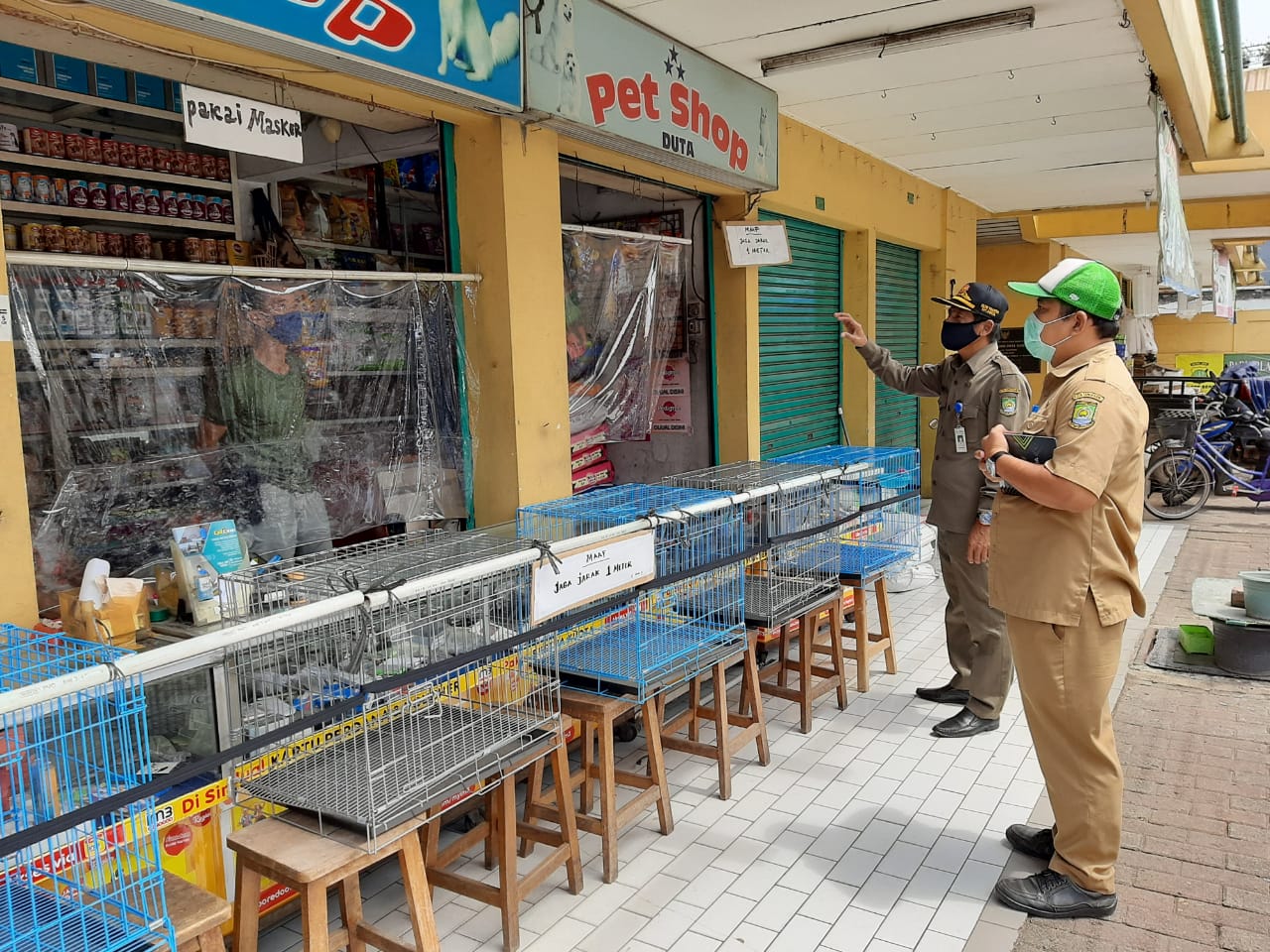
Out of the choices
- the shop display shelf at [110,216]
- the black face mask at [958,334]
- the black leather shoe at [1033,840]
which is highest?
the shop display shelf at [110,216]

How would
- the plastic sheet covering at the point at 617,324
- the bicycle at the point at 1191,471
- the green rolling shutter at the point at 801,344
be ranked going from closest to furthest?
1. the plastic sheet covering at the point at 617,324
2. the green rolling shutter at the point at 801,344
3. the bicycle at the point at 1191,471

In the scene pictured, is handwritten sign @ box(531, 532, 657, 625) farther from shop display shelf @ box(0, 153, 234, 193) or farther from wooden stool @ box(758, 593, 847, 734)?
shop display shelf @ box(0, 153, 234, 193)

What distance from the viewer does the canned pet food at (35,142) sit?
3.76m

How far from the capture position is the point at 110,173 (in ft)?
13.1

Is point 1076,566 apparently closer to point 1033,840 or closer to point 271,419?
point 1033,840

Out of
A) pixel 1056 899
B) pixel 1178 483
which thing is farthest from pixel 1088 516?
pixel 1178 483

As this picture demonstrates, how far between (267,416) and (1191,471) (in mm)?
9420

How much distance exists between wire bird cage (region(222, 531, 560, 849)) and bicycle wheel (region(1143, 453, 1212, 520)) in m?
8.76

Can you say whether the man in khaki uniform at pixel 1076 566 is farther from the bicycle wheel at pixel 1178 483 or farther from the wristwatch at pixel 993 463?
the bicycle wheel at pixel 1178 483

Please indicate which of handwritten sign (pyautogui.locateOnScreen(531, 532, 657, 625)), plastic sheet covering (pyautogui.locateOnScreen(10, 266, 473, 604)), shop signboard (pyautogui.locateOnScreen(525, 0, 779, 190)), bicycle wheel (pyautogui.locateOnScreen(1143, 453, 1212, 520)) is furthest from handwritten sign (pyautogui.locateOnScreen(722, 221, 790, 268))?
bicycle wheel (pyautogui.locateOnScreen(1143, 453, 1212, 520))

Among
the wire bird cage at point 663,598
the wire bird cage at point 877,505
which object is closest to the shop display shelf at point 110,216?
the wire bird cage at point 663,598

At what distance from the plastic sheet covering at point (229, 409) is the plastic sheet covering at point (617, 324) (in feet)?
2.69

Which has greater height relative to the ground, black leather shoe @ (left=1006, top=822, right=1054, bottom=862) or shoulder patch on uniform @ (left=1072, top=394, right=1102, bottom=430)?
shoulder patch on uniform @ (left=1072, top=394, right=1102, bottom=430)

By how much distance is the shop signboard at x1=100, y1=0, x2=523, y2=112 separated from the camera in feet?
8.50
